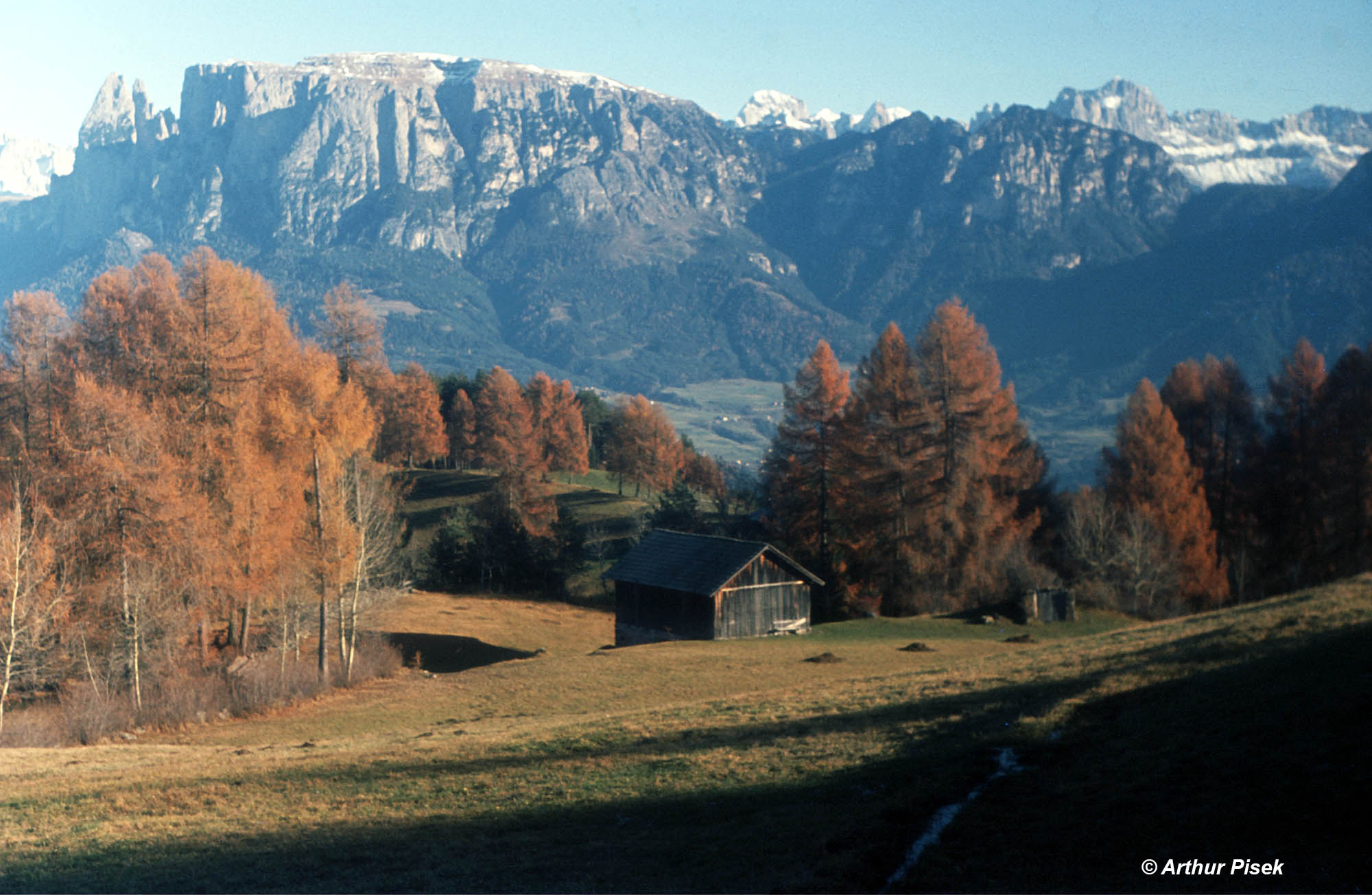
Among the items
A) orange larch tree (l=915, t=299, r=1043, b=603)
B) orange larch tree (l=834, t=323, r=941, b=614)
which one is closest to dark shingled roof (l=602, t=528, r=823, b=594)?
orange larch tree (l=834, t=323, r=941, b=614)

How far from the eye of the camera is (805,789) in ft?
47.3

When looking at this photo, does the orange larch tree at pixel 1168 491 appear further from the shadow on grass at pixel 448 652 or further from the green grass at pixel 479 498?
the green grass at pixel 479 498

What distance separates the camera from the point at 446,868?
1197 centimetres

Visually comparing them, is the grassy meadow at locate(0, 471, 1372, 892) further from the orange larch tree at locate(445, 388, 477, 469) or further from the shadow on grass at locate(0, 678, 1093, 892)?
the orange larch tree at locate(445, 388, 477, 469)

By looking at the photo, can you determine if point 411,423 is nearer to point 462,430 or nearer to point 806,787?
point 462,430

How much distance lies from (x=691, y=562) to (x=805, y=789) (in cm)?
3186

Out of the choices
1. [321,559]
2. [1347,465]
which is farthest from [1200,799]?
[1347,465]

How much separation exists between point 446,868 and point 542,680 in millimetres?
22596

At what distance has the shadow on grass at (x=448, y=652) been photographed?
4391 cm

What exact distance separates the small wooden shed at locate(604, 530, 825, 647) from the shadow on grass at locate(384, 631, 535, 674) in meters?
5.76

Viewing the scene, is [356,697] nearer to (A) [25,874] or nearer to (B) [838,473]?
(A) [25,874]

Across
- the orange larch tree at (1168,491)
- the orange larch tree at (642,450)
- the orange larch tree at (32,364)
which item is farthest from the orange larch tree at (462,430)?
the orange larch tree at (1168,491)

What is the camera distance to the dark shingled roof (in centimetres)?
4459

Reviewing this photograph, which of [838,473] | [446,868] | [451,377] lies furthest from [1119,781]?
[451,377]
